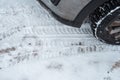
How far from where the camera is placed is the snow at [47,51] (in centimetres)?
329

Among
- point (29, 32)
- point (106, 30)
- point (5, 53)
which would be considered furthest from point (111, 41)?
point (5, 53)

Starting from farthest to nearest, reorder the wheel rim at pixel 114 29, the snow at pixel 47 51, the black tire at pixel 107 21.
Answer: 1. the snow at pixel 47 51
2. the wheel rim at pixel 114 29
3. the black tire at pixel 107 21

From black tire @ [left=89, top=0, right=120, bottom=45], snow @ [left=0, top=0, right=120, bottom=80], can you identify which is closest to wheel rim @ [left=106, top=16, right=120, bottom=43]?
black tire @ [left=89, top=0, right=120, bottom=45]

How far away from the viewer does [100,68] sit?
11.1 ft

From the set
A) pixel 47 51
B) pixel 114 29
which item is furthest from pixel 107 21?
pixel 47 51

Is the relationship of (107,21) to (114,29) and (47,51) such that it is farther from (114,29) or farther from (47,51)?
(47,51)

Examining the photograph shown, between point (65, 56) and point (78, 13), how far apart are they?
81 centimetres

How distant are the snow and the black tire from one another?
0.25 metres

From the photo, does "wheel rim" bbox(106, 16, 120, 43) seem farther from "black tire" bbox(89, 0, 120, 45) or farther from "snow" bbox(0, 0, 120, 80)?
"snow" bbox(0, 0, 120, 80)

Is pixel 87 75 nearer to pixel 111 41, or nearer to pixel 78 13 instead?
pixel 111 41

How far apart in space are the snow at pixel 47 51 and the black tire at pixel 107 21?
251mm

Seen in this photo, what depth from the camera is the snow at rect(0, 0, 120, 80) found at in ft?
10.8

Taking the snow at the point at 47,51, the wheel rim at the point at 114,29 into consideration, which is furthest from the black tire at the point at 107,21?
the snow at the point at 47,51

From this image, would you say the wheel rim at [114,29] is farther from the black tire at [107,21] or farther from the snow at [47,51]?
the snow at [47,51]
